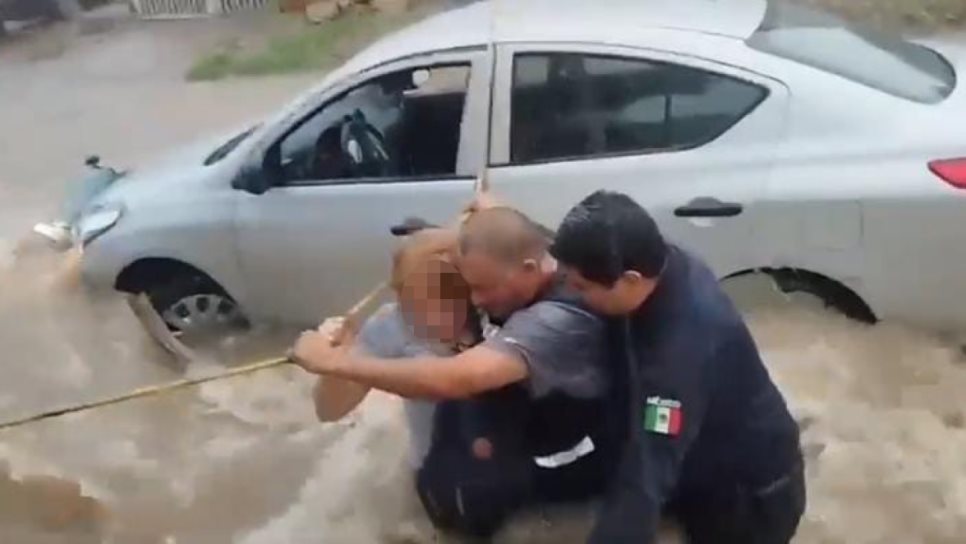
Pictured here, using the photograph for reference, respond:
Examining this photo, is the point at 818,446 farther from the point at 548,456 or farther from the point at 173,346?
the point at 173,346

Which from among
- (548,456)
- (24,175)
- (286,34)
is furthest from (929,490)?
(286,34)

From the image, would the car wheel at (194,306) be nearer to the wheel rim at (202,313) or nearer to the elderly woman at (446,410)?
the wheel rim at (202,313)

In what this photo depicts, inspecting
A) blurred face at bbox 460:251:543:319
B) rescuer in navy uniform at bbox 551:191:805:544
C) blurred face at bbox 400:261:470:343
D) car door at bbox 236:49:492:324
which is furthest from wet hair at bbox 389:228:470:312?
car door at bbox 236:49:492:324

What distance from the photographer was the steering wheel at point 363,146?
571 cm

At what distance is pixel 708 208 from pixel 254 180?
6.16 ft

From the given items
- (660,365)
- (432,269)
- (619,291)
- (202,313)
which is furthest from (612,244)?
(202,313)

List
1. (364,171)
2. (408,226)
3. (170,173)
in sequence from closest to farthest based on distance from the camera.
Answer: (408,226), (364,171), (170,173)

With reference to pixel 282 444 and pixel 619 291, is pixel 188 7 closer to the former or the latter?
pixel 282 444

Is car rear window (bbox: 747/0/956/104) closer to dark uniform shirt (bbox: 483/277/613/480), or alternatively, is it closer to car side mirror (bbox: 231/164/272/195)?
car side mirror (bbox: 231/164/272/195)

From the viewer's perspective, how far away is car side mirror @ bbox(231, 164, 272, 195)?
19.0ft

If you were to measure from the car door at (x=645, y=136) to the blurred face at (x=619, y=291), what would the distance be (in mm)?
2277

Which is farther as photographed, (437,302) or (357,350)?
(357,350)

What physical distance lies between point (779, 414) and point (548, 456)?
670 millimetres

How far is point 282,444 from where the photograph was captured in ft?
17.7
